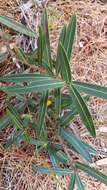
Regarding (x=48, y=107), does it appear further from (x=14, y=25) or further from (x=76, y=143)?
(x=14, y=25)

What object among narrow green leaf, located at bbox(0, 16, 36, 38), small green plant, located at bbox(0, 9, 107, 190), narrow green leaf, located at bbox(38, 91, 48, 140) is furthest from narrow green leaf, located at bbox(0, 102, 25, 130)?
narrow green leaf, located at bbox(0, 16, 36, 38)

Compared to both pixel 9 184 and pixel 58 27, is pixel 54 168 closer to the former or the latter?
pixel 9 184

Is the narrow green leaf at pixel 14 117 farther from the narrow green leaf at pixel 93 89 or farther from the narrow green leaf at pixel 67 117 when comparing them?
the narrow green leaf at pixel 93 89

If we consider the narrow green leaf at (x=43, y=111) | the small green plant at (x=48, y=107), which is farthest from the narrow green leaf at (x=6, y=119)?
the narrow green leaf at (x=43, y=111)

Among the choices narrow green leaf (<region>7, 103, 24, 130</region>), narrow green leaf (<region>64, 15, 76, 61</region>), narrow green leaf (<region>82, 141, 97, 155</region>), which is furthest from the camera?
narrow green leaf (<region>82, 141, 97, 155</region>)

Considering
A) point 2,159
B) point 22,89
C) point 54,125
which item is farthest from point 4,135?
point 22,89

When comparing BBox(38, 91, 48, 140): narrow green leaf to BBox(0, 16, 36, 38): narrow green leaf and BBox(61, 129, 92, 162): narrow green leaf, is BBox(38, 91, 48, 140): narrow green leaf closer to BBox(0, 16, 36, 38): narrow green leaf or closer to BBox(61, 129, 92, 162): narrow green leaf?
BBox(61, 129, 92, 162): narrow green leaf

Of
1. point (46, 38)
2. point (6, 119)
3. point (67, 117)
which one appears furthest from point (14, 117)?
point (46, 38)
